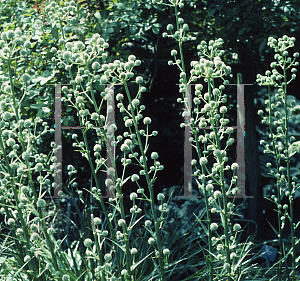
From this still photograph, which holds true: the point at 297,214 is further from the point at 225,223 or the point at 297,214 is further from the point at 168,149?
the point at 225,223

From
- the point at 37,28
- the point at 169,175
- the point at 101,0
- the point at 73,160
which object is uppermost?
the point at 101,0

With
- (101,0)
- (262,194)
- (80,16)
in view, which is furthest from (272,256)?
(101,0)

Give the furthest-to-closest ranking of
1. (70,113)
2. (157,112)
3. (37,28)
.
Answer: (157,112) → (70,113) → (37,28)

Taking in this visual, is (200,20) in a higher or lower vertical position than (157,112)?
higher

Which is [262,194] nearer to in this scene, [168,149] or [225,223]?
[168,149]

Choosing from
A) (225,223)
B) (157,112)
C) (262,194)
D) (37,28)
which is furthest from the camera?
(157,112)

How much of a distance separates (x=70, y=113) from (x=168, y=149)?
49.0 inches

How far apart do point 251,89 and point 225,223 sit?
2346 mm

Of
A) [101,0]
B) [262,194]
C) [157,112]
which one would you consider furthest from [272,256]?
[101,0]

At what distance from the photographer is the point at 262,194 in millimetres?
3418

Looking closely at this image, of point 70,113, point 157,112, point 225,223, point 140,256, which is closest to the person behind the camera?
point 225,223

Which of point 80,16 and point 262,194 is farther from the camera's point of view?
point 262,194

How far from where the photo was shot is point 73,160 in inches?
125

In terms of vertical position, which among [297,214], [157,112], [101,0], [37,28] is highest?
[101,0]
